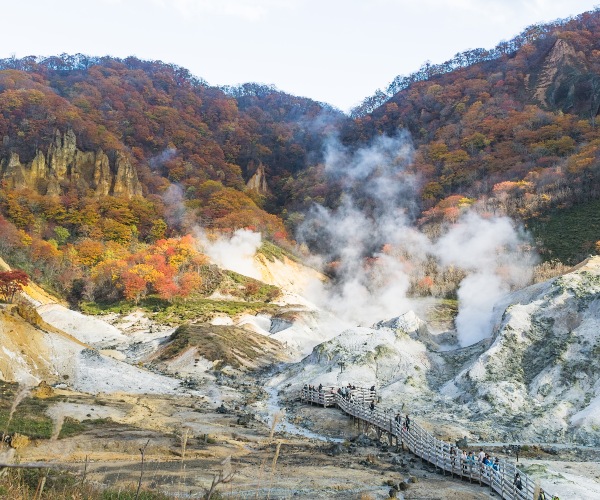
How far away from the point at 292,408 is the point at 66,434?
16880mm

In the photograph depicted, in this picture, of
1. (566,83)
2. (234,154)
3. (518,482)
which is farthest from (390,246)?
(518,482)

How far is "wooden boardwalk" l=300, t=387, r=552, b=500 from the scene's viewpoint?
17359 millimetres

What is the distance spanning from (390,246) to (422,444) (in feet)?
243

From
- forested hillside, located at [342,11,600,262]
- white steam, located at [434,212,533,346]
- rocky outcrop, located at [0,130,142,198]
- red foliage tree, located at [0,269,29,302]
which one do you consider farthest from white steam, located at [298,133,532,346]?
red foliage tree, located at [0,269,29,302]

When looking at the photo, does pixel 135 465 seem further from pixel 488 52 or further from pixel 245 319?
pixel 488 52

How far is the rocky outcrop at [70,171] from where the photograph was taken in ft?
327

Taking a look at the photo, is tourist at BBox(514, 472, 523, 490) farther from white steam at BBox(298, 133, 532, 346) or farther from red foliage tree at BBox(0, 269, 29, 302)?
red foliage tree at BBox(0, 269, 29, 302)

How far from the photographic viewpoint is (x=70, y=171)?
10394cm

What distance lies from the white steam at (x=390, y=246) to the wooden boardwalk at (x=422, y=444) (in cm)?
2117

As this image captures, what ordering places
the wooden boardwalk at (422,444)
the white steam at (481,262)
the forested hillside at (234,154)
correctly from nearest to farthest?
the wooden boardwalk at (422,444) → the white steam at (481,262) → the forested hillside at (234,154)

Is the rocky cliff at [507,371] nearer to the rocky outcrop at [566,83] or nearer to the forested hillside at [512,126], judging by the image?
the forested hillside at [512,126]

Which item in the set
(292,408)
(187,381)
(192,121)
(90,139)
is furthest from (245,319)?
(192,121)

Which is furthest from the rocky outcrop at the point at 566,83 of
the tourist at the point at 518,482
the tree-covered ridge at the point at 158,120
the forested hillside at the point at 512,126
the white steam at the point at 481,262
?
the tourist at the point at 518,482

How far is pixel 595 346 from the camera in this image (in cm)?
3123
